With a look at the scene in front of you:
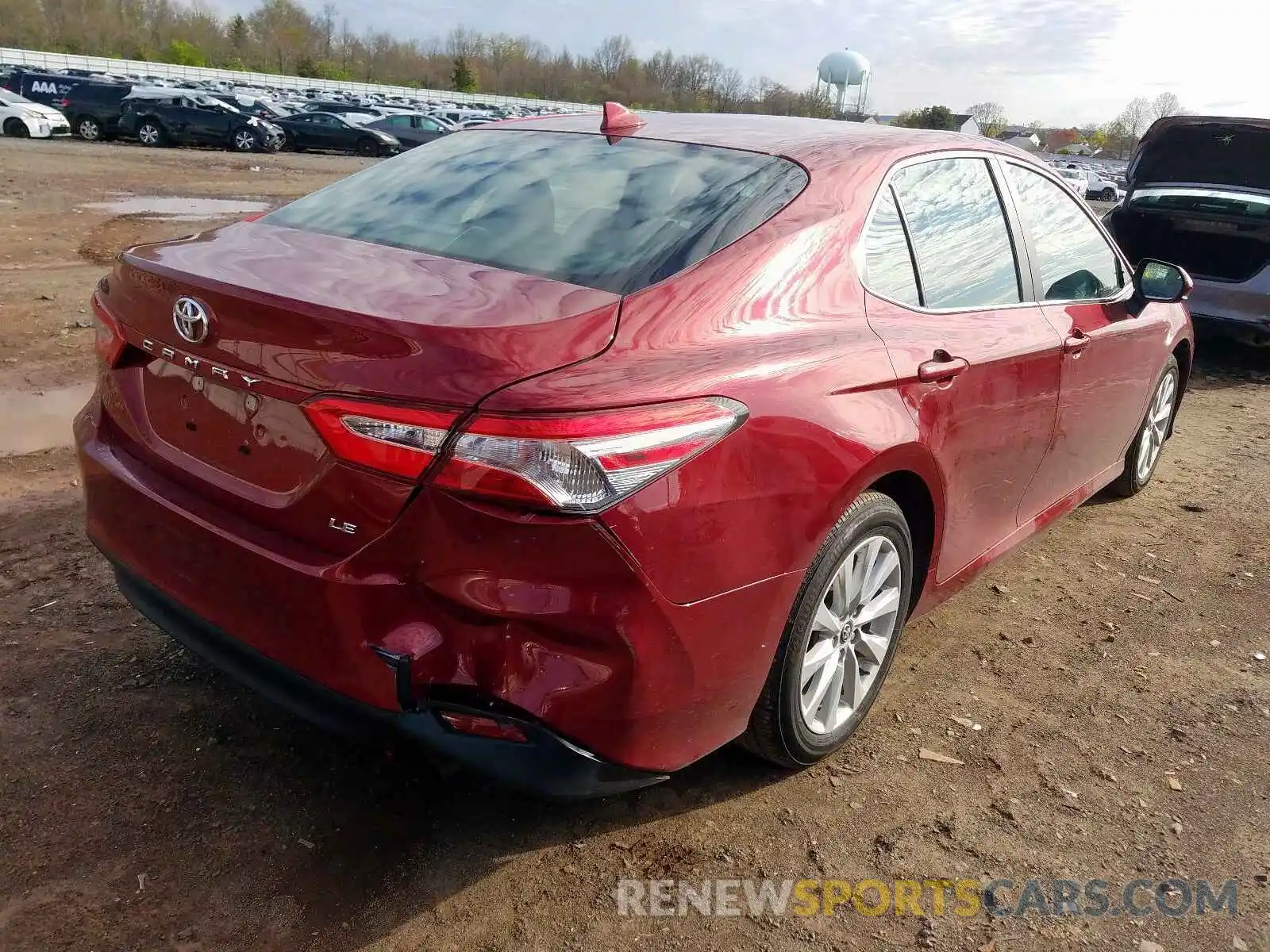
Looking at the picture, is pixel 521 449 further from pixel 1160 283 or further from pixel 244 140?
pixel 244 140

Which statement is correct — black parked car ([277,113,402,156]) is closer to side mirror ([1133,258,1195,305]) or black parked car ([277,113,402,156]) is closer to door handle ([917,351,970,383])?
side mirror ([1133,258,1195,305])

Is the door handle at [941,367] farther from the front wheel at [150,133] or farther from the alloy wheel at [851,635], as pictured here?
the front wheel at [150,133]

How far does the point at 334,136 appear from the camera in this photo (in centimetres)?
3228

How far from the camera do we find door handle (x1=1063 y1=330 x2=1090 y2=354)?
348 centimetres

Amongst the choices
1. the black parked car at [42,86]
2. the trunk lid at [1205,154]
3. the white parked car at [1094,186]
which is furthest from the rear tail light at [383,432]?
the white parked car at [1094,186]

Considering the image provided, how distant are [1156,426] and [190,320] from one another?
4.76 metres

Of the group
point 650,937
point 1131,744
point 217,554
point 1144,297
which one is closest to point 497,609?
point 217,554

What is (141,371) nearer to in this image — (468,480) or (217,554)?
(217,554)

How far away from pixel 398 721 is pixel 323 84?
287 ft

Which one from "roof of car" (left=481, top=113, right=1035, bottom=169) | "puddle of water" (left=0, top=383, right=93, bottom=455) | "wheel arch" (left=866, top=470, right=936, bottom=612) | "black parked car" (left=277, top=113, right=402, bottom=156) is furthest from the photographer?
"black parked car" (left=277, top=113, right=402, bottom=156)

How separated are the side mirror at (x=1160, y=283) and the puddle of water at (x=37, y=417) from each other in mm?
4853

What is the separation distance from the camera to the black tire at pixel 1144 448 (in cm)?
491

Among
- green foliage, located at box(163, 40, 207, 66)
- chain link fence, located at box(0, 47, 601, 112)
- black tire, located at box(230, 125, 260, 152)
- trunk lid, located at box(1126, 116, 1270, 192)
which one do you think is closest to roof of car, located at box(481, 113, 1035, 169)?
trunk lid, located at box(1126, 116, 1270, 192)

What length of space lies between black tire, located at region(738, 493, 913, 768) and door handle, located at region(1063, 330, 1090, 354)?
3.84 feet
